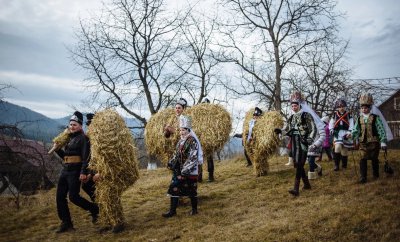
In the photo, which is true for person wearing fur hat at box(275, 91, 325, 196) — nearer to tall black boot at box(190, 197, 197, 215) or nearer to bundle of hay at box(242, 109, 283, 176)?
tall black boot at box(190, 197, 197, 215)

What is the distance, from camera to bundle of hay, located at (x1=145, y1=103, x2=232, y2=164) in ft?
31.2

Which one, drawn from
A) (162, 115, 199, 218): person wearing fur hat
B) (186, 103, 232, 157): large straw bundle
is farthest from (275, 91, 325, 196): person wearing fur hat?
(186, 103, 232, 157): large straw bundle

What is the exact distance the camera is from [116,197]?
6617 mm

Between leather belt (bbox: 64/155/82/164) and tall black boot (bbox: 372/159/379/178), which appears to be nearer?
leather belt (bbox: 64/155/82/164)

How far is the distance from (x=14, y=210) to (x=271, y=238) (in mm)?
7808

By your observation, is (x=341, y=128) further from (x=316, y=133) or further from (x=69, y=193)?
(x=69, y=193)

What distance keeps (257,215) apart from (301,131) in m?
2.21

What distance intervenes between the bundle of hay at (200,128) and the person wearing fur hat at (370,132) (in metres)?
3.73

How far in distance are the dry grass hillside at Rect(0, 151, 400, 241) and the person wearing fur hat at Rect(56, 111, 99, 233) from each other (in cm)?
50

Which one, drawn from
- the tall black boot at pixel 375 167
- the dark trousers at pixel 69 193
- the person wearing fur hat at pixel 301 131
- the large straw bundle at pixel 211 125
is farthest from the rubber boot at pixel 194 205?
the tall black boot at pixel 375 167

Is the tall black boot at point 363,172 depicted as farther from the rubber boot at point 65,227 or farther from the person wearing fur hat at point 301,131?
the rubber boot at point 65,227

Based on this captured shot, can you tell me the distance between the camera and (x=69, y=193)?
6.77m

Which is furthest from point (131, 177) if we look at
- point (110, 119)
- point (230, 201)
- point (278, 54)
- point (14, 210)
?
point (278, 54)

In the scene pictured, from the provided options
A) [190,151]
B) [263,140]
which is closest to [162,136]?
[190,151]
